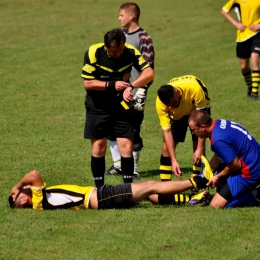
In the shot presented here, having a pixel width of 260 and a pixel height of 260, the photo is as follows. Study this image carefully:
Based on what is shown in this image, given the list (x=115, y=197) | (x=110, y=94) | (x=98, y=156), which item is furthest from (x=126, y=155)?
(x=115, y=197)

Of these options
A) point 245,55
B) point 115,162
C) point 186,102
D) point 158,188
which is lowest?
point 115,162

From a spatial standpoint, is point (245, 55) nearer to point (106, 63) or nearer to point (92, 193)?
point (106, 63)

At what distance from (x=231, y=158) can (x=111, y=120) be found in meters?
1.90

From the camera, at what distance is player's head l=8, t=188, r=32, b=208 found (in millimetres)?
9305

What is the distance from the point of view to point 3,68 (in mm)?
21312

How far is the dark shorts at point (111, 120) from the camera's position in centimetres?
995

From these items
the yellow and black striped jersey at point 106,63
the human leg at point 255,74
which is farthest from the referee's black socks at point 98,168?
the human leg at point 255,74

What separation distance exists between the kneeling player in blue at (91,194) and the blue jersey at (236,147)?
0.41 meters

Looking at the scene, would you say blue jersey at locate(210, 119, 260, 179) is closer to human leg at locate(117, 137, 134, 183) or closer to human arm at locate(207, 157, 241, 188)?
human arm at locate(207, 157, 241, 188)

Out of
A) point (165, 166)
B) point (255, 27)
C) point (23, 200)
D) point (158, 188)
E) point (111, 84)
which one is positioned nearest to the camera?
point (158, 188)

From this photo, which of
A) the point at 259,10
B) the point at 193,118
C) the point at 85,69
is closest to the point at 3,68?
the point at 259,10

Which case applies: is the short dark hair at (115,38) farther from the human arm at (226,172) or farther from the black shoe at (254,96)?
the black shoe at (254,96)

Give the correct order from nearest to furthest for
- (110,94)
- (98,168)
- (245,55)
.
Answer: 1. (110,94)
2. (98,168)
3. (245,55)

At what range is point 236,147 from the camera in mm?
9062
